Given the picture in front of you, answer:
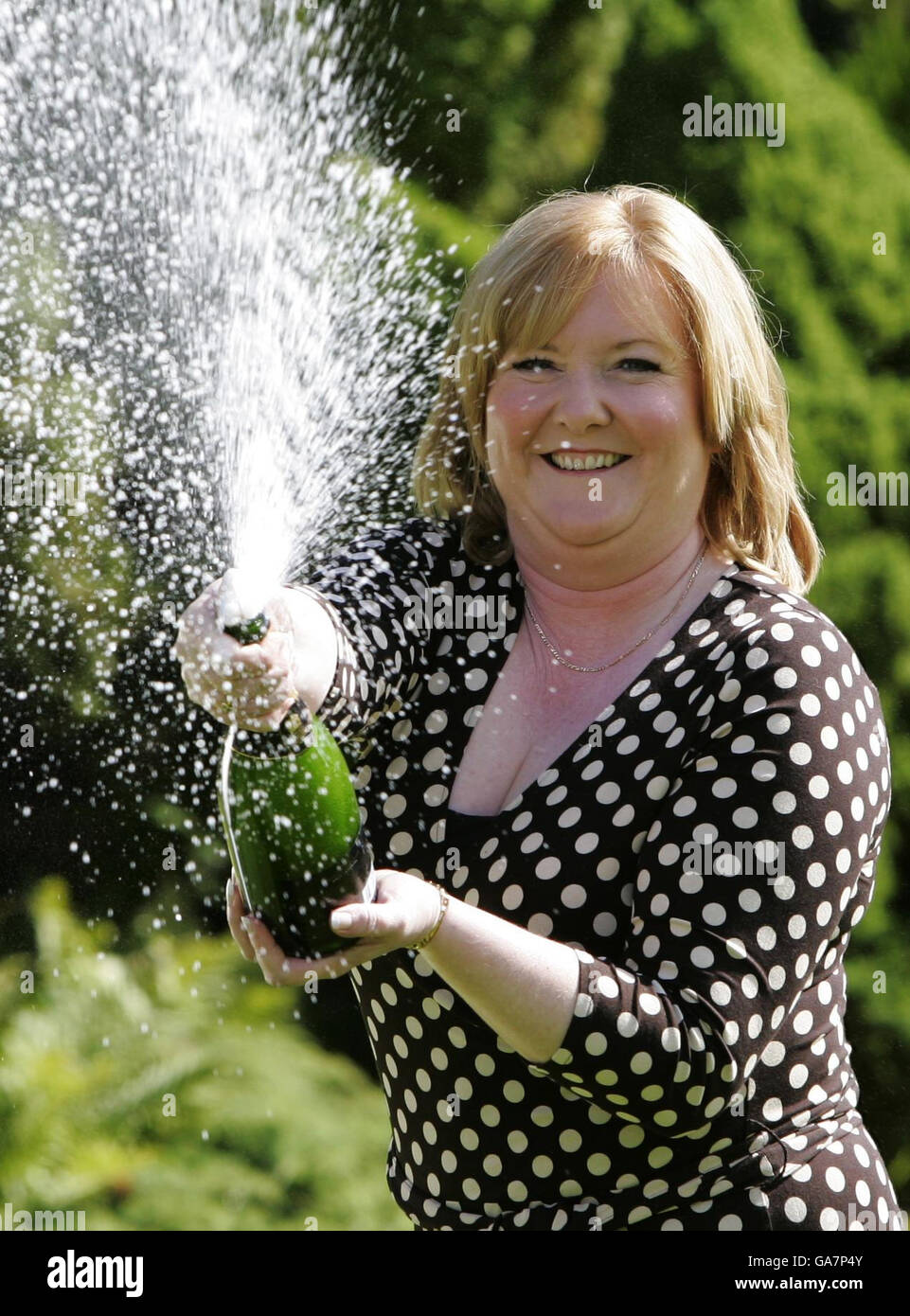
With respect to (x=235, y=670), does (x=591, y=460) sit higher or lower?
higher

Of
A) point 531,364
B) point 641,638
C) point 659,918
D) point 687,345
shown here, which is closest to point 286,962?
point 659,918

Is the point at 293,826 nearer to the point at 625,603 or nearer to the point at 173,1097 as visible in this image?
the point at 625,603

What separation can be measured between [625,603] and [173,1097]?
10.9 ft

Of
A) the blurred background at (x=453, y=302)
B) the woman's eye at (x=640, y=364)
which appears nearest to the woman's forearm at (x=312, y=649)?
the woman's eye at (x=640, y=364)

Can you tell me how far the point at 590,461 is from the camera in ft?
7.93

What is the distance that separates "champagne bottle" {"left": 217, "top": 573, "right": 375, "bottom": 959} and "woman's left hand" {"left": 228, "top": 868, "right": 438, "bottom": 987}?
19 mm

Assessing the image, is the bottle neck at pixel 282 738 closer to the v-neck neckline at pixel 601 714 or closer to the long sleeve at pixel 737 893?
the v-neck neckline at pixel 601 714

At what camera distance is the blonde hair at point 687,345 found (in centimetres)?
239

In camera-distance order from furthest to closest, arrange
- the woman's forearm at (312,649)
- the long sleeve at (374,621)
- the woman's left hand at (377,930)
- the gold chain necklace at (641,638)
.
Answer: the gold chain necklace at (641,638)
the long sleeve at (374,621)
the woman's forearm at (312,649)
the woman's left hand at (377,930)

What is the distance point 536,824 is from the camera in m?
Answer: 2.25

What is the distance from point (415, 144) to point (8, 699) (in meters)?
2.33

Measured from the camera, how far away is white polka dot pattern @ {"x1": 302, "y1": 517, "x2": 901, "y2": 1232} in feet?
6.65
